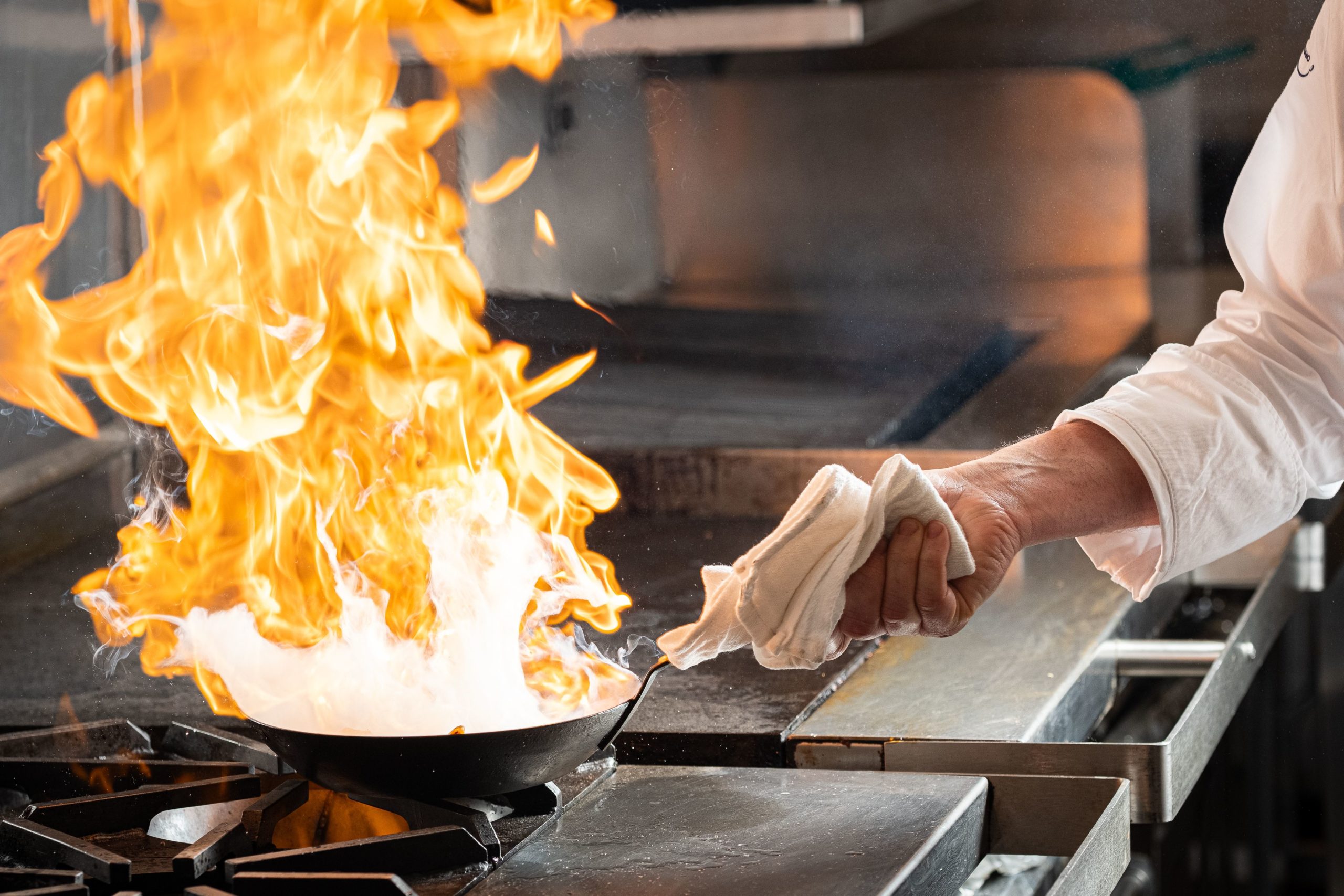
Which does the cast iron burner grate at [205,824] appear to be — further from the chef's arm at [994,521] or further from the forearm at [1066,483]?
the forearm at [1066,483]

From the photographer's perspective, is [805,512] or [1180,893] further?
[1180,893]

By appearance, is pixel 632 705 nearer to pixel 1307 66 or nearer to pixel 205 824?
pixel 205 824

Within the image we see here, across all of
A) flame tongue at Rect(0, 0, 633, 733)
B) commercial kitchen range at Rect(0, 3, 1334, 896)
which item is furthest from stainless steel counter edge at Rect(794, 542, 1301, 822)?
flame tongue at Rect(0, 0, 633, 733)

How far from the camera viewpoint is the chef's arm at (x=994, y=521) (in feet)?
3.62

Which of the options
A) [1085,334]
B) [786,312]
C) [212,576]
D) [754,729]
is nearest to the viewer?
[754,729]

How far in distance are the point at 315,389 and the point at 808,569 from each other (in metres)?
0.86

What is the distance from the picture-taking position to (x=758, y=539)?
2.03 meters

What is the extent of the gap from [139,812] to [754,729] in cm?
51

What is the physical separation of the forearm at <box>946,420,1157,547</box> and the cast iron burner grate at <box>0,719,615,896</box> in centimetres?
40

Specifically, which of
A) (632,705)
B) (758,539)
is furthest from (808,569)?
(758,539)

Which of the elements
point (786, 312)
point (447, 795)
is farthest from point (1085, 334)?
point (447, 795)

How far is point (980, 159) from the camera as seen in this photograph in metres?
2.18

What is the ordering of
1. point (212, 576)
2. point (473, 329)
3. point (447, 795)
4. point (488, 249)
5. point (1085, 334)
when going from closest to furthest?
point (447, 795) < point (212, 576) < point (473, 329) < point (488, 249) < point (1085, 334)

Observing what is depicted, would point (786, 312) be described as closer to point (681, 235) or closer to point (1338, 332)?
point (681, 235)
